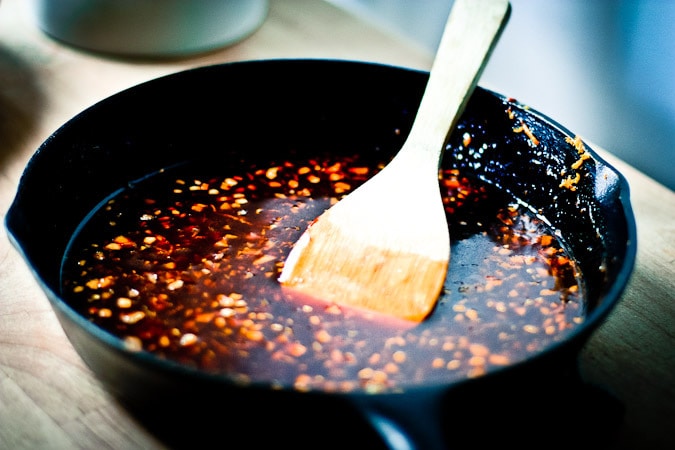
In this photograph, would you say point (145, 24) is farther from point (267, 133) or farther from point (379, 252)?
point (379, 252)

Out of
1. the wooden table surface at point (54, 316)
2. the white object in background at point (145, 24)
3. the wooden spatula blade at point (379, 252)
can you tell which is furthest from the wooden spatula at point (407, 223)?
the white object in background at point (145, 24)

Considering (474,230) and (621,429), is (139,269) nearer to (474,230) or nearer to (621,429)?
(474,230)

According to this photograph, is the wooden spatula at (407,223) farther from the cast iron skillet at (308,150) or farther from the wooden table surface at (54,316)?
the wooden table surface at (54,316)

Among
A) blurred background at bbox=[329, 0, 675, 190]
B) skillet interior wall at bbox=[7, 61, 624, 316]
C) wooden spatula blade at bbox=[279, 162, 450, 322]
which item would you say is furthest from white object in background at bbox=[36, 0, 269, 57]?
wooden spatula blade at bbox=[279, 162, 450, 322]

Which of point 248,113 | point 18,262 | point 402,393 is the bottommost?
point 18,262

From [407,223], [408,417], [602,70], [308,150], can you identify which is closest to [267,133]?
[308,150]

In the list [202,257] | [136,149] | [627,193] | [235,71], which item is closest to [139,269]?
[202,257]
